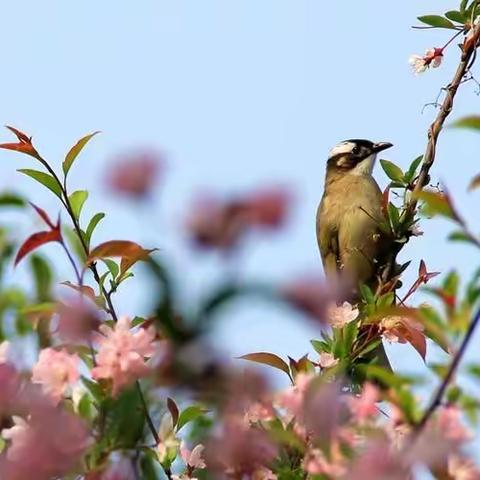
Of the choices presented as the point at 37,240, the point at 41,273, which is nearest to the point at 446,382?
the point at 41,273

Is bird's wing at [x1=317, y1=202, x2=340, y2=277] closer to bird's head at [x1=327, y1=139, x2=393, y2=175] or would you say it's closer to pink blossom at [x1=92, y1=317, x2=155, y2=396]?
bird's head at [x1=327, y1=139, x2=393, y2=175]

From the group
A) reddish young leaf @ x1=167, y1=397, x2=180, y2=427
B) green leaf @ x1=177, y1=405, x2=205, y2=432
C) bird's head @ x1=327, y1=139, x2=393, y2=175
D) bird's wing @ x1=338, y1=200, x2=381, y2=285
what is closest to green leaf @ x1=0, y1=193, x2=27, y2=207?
reddish young leaf @ x1=167, y1=397, x2=180, y2=427

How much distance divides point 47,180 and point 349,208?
3.49 meters

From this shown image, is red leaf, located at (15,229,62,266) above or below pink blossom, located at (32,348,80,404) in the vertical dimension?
above

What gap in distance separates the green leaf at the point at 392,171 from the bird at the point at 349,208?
1.18 metres

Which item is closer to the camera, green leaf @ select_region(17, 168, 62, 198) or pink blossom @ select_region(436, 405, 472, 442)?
pink blossom @ select_region(436, 405, 472, 442)

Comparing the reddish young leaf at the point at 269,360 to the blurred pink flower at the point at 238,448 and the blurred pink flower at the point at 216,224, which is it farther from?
the blurred pink flower at the point at 216,224

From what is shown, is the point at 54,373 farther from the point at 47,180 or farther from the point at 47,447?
the point at 47,180

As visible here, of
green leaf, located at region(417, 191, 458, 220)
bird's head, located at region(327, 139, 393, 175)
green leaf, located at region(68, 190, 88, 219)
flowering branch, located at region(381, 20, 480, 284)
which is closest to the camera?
green leaf, located at region(417, 191, 458, 220)

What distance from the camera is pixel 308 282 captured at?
1334 millimetres

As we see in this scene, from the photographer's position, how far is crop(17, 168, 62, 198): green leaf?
123 inches

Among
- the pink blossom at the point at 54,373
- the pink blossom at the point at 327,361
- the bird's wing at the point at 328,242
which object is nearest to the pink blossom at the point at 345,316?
the pink blossom at the point at 327,361

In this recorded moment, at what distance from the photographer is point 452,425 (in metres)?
1.71

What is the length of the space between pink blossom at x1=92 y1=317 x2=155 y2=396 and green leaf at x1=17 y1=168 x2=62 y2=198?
3.74 feet
